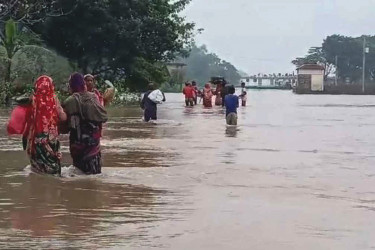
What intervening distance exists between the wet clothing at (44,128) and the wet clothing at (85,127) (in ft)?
0.73

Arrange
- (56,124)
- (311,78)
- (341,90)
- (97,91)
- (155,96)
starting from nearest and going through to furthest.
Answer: (56,124) → (97,91) → (155,96) → (311,78) → (341,90)

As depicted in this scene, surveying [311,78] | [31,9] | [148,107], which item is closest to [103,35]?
[31,9]

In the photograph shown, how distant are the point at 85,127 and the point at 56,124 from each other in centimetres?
37

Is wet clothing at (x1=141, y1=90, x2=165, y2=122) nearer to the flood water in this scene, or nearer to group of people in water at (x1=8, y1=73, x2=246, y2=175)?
the flood water

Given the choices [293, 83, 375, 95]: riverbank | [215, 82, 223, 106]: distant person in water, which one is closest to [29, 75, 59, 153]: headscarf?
[215, 82, 223, 106]: distant person in water

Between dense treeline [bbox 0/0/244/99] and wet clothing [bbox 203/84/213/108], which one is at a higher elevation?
dense treeline [bbox 0/0/244/99]

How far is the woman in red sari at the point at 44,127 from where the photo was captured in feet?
31.3

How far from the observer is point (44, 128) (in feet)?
31.3

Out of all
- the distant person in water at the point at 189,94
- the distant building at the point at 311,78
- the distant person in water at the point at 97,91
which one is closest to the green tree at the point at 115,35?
the distant person in water at the point at 189,94

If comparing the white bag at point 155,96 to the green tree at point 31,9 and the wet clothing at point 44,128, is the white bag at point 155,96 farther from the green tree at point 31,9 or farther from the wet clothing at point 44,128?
the wet clothing at point 44,128

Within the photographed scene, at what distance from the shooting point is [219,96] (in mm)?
38719

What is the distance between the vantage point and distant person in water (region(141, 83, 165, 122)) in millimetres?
21922

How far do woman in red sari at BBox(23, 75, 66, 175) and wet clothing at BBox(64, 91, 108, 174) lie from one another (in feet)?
0.51

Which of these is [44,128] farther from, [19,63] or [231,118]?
[19,63]
